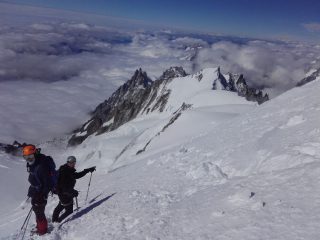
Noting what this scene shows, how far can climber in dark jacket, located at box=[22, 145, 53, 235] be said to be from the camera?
1076 cm

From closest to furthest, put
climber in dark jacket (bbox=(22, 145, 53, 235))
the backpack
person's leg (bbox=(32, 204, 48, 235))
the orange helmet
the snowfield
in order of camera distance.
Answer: the snowfield → the orange helmet → climber in dark jacket (bbox=(22, 145, 53, 235)) → the backpack → person's leg (bbox=(32, 204, 48, 235))

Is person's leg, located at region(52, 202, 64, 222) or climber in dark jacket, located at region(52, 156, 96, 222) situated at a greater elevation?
climber in dark jacket, located at region(52, 156, 96, 222)

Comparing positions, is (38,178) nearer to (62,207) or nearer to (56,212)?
(62,207)

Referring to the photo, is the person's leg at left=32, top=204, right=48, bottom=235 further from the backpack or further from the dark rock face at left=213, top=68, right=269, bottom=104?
the dark rock face at left=213, top=68, right=269, bottom=104

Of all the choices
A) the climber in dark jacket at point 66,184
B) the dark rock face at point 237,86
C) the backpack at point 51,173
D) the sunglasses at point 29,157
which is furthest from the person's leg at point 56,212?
the dark rock face at point 237,86

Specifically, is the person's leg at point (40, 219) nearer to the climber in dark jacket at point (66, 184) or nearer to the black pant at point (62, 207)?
the climber in dark jacket at point (66, 184)

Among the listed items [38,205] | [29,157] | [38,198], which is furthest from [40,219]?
[29,157]

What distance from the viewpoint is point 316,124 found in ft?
47.5

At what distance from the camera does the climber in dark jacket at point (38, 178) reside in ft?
35.3

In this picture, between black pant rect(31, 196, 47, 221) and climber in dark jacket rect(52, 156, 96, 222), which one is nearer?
black pant rect(31, 196, 47, 221)

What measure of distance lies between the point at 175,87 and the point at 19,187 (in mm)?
65828

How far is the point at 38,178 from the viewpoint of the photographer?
11.0m

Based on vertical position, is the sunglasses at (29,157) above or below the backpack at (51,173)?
above

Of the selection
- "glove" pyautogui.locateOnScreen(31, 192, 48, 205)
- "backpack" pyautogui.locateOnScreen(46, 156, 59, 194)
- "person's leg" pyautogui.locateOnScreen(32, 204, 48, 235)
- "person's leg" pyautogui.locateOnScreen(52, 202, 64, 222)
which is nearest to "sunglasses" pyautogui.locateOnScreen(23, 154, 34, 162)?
"backpack" pyautogui.locateOnScreen(46, 156, 59, 194)
